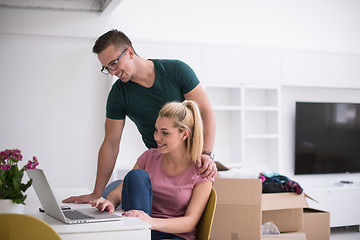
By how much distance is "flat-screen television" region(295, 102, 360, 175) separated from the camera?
5.14 m

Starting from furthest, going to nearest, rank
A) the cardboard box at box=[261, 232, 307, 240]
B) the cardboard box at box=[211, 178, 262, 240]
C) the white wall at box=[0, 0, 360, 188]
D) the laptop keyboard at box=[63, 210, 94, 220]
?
the white wall at box=[0, 0, 360, 188], the cardboard box at box=[261, 232, 307, 240], the cardboard box at box=[211, 178, 262, 240], the laptop keyboard at box=[63, 210, 94, 220]

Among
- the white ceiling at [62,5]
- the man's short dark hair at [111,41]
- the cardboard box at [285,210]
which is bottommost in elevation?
the cardboard box at [285,210]

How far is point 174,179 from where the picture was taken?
2.11 metres

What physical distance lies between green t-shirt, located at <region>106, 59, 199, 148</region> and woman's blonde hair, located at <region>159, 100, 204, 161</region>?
335mm

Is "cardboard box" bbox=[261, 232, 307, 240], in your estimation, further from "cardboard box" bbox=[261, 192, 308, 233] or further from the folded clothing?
the folded clothing

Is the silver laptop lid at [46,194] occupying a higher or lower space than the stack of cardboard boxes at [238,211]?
higher

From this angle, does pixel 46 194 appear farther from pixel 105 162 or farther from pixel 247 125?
pixel 247 125

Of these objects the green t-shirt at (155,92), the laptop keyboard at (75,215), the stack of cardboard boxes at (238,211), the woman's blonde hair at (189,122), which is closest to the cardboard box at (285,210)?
the stack of cardboard boxes at (238,211)

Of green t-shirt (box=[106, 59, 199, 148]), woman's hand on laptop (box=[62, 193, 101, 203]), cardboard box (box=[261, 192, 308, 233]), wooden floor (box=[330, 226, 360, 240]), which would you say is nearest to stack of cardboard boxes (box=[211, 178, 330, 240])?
cardboard box (box=[261, 192, 308, 233])

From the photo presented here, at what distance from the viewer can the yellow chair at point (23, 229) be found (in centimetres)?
136

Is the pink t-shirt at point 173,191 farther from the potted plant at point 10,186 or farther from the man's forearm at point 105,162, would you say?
the potted plant at point 10,186

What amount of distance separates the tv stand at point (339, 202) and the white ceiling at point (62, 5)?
8.68ft

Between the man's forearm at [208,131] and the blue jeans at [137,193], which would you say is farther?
the man's forearm at [208,131]

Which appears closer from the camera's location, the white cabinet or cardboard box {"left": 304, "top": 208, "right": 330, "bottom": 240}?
cardboard box {"left": 304, "top": 208, "right": 330, "bottom": 240}
